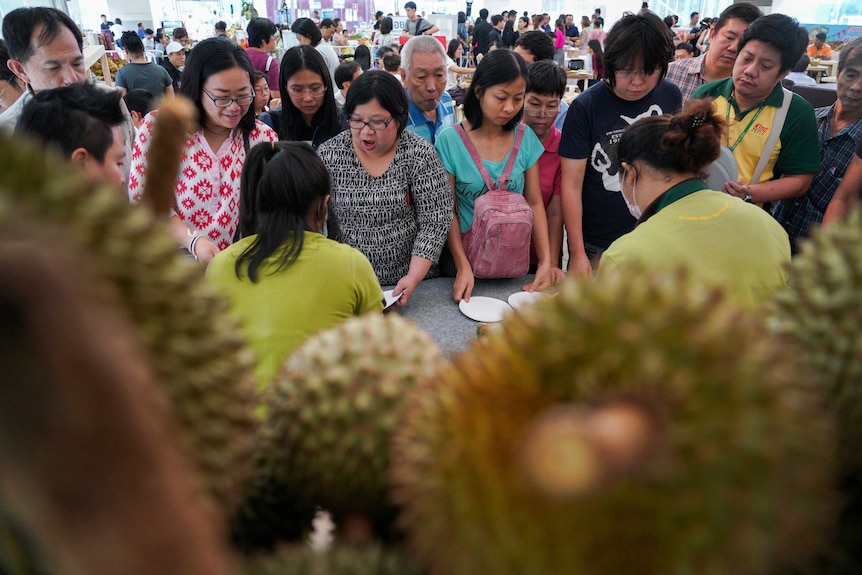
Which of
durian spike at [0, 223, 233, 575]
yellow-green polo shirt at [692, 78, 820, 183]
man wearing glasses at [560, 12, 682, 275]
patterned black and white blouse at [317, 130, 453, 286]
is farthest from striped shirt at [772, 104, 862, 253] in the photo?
durian spike at [0, 223, 233, 575]

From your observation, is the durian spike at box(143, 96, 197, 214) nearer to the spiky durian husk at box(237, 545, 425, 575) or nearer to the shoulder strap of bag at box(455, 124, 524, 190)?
the spiky durian husk at box(237, 545, 425, 575)

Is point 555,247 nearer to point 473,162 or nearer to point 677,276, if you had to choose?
point 473,162

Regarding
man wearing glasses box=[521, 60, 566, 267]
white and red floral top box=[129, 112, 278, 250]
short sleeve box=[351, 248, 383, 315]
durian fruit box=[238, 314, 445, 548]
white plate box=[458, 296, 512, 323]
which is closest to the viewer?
durian fruit box=[238, 314, 445, 548]

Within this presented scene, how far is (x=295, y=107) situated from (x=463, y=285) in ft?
5.05

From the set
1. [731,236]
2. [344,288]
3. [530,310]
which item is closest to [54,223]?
[530,310]

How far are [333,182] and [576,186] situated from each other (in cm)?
130

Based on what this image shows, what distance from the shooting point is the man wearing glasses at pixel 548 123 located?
130 inches

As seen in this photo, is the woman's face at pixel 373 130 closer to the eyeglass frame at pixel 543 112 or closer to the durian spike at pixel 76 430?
the eyeglass frame at pixel 543 112

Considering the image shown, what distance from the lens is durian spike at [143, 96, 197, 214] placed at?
37cm

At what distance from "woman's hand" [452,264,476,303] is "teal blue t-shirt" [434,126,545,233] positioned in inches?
13.6

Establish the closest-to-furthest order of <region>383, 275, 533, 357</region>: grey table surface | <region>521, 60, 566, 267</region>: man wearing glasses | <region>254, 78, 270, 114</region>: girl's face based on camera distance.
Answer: <region>383, 275, 533, 357</region>: grey table surface → <region>521, 60, 566, 267</region>: man wearing glasses → <region>254, 78, 270, 114</region>: girl's face

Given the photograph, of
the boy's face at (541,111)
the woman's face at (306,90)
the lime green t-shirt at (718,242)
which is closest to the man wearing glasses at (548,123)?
the boy's face at (541,111)

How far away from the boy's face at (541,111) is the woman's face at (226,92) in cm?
160

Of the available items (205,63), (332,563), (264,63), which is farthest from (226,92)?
(264,63)
